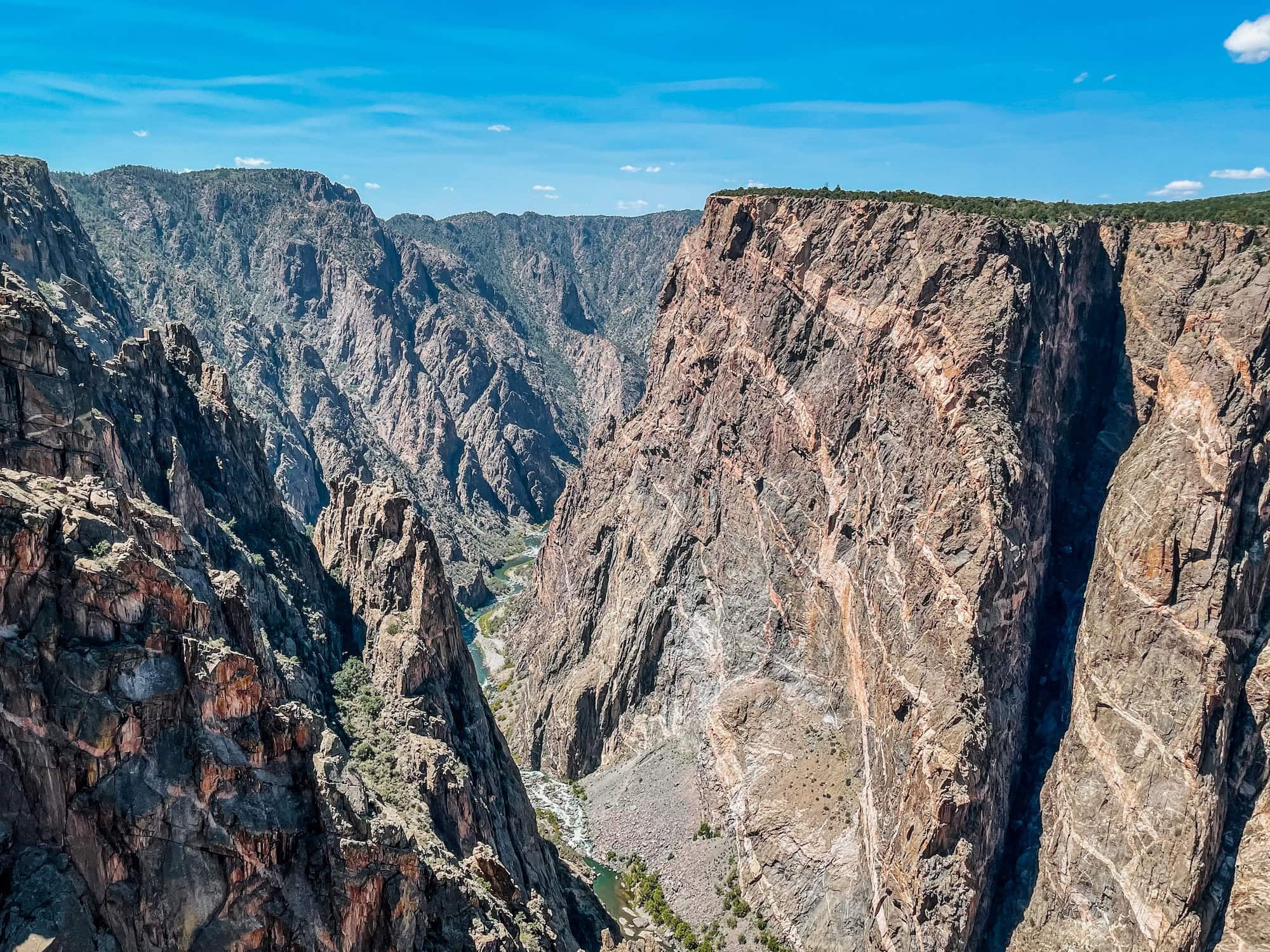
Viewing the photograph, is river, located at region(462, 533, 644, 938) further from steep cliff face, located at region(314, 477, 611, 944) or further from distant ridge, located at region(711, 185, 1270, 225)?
distant ridge, located at region(711, 185, 1270, 225)

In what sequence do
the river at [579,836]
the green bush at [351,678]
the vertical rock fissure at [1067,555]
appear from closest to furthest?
the green bush at [351,678] → the vertical rock fissure at [1067,555] → the river at [579,836]

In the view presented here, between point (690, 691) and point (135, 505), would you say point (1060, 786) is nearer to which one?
point (690, 691)

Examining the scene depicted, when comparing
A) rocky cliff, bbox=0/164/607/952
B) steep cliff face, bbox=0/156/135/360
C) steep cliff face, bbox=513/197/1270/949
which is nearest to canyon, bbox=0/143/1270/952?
rocky cliff, bbox=0/164/607/952

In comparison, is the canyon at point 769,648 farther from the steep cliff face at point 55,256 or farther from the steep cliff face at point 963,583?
the steep cliff face at point 55,256

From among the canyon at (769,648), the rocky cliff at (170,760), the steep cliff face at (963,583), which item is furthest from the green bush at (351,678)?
the steep cliff face at (963,583)

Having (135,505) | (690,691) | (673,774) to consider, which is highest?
(135,505)

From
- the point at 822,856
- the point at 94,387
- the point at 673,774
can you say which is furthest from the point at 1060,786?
the point at 94,387
